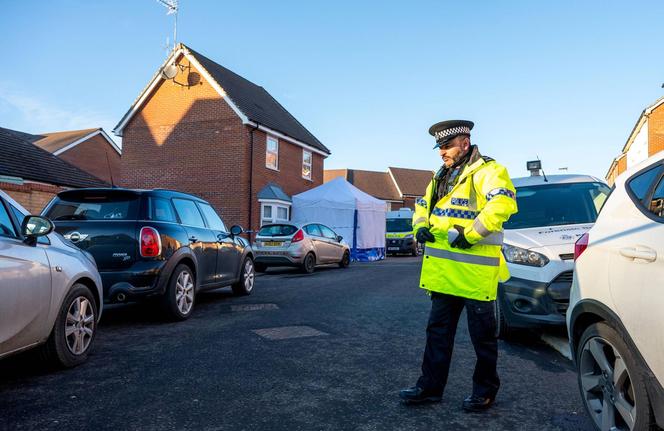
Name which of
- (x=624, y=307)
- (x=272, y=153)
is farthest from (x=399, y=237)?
(x=624, y=307)

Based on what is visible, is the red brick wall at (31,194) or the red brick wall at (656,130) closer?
the red brick wall at (31,194)

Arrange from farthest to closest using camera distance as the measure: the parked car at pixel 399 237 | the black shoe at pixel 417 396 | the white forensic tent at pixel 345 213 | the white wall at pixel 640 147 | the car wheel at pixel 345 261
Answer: the white wall at pixel 640 147 → the parked car at pixel 399 237 → the white forensic tent at pixel 345 213 → the car wheel at pixel 345 261 → the black shoe at pixel 417 396

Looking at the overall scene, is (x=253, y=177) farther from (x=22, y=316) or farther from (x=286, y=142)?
(x=22, y=316)

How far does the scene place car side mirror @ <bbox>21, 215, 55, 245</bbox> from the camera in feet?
12.6

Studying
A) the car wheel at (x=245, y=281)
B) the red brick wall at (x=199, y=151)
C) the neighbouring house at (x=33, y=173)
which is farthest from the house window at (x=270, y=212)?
the car wheel at (x=245, y=281)

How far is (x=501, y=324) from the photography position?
17.7 ft

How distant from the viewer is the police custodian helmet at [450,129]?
3543mm

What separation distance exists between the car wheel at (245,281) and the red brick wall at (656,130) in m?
28.5

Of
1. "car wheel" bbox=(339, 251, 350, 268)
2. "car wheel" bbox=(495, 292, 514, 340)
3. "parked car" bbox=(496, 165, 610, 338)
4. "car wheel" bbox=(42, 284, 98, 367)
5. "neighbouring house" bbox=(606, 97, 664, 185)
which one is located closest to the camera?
"car wheel" bbox=(42, 284, 98, 367)

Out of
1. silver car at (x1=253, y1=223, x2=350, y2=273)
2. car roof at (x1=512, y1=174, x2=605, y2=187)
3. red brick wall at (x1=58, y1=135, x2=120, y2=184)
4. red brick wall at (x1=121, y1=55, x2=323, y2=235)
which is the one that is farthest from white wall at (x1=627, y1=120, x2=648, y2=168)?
red brick wall at (x1=58, y1=135, x2=120, y2=184)

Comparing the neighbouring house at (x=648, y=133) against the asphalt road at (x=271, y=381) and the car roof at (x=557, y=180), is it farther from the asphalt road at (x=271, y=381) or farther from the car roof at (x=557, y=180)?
the asphalt road at (x=271, y=381)

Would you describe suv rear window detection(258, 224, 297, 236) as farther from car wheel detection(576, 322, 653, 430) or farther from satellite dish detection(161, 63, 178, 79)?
satellite dish detection(161, 63, 178, 79)

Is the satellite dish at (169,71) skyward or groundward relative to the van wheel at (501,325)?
skyward

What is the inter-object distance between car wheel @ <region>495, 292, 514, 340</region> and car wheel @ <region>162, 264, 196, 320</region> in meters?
3.88
